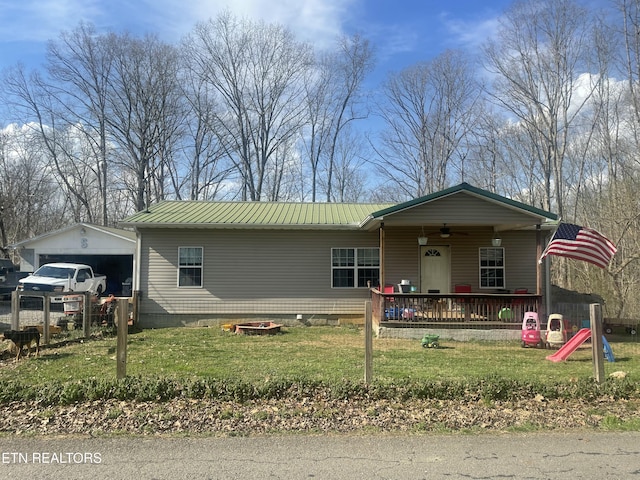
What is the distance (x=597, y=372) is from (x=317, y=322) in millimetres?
9941

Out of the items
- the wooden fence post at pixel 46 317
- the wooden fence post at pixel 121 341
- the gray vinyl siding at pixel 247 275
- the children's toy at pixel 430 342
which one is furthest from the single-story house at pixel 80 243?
the wooden fence post at pixel 121 341

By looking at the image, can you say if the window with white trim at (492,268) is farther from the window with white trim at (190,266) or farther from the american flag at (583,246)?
the window with white trim at (190,266)

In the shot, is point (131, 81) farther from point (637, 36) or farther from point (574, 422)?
point (574, 422)

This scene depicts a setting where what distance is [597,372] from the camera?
6535 millimetres

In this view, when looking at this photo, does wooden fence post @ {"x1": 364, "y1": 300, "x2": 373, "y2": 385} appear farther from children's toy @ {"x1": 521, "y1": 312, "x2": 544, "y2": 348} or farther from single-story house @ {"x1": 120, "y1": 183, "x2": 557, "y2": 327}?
single-story house @ {"x1": 120, "y1": 183, "x2": 557, "y2": 327}

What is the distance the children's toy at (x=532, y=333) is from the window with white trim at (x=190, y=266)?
9.67 meters

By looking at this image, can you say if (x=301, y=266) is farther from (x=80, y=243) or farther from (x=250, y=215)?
(x=80, y=243)

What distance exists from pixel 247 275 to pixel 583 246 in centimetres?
960

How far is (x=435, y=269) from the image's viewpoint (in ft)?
52.2

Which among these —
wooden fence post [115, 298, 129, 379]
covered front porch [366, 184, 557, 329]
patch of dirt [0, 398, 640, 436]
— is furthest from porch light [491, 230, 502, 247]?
wooden fence post [115, 298, 129, 379]

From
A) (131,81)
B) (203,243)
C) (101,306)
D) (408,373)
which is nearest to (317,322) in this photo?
(203,243)

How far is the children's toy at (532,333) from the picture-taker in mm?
11844

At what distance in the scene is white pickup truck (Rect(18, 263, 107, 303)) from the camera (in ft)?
60.8

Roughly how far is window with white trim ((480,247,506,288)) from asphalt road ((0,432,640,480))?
11143 millimetres
